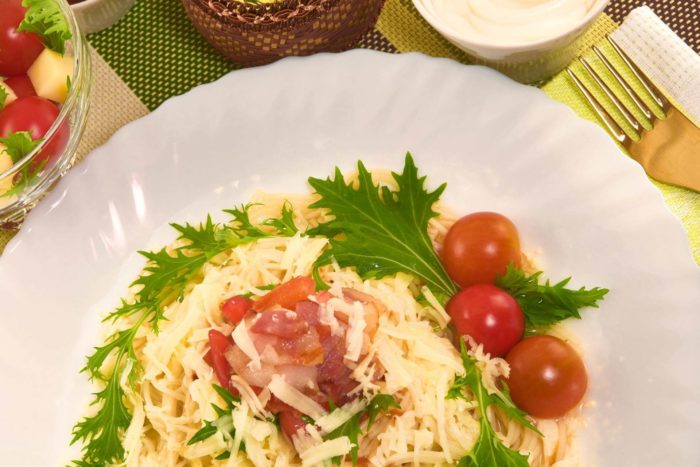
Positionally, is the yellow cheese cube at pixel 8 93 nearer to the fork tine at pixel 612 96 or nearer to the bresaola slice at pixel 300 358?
the bresaola slice at pixel 300 358

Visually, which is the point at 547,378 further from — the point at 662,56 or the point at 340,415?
the point at 662,56

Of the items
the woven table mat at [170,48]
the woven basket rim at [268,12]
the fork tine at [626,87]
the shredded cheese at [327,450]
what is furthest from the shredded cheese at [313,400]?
the fork tine at [626,87]

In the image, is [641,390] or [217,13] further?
[217,13]

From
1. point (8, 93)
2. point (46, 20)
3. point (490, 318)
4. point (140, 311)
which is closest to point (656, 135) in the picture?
point (490, 318)

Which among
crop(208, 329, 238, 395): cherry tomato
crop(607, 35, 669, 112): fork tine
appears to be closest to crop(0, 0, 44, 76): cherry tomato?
crop(208, 329, 238, 395): cherry tomato

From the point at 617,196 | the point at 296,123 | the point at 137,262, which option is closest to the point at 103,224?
the point at 137,262

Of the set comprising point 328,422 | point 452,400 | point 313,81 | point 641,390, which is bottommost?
point 641,390

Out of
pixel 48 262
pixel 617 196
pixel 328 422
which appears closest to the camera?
pixel 328 422

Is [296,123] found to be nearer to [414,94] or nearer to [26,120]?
[414,94]
